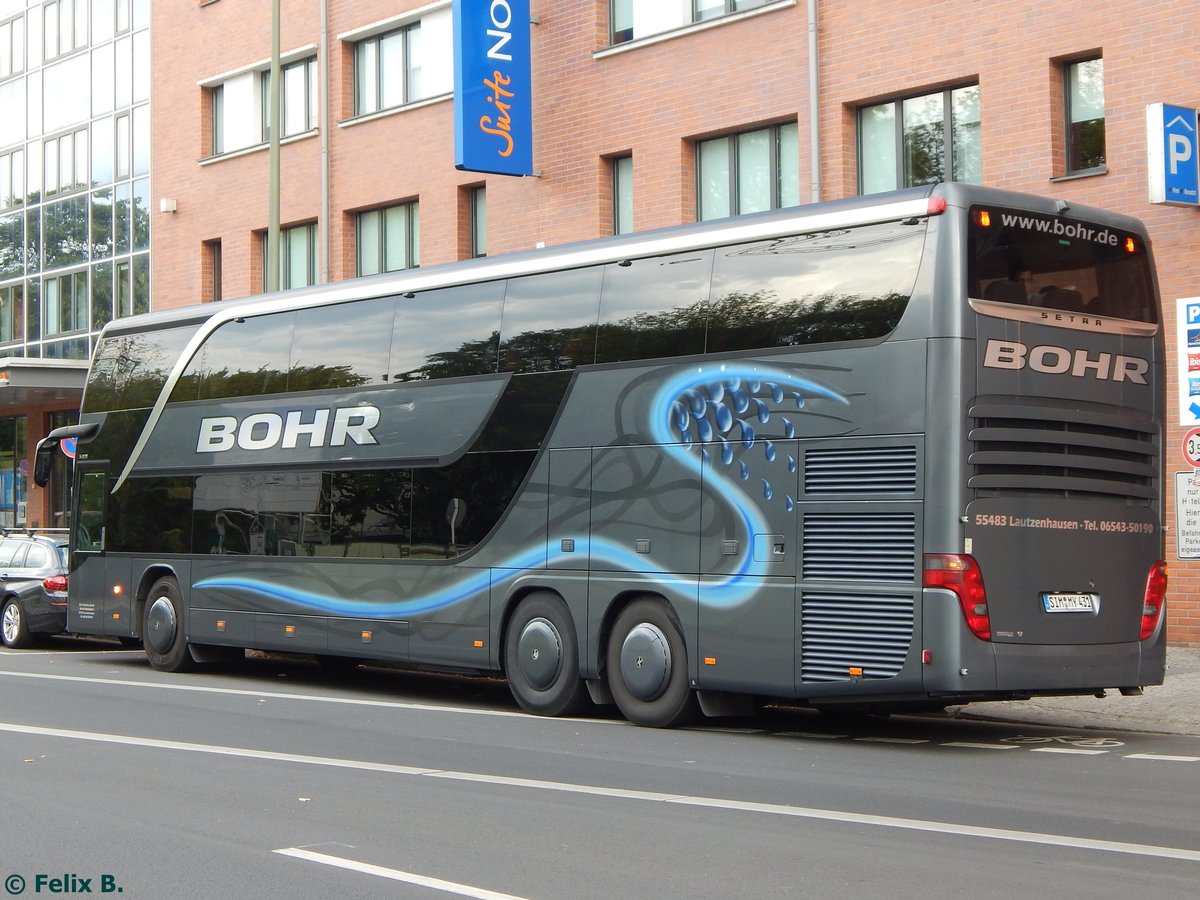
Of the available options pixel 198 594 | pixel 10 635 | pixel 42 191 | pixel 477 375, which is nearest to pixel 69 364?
pixel 42 191

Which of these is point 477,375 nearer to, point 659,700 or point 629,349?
point 629,349

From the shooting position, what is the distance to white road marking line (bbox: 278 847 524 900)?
7000 millimetres

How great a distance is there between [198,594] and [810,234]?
31.2 feet

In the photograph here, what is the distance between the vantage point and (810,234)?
41.1ft

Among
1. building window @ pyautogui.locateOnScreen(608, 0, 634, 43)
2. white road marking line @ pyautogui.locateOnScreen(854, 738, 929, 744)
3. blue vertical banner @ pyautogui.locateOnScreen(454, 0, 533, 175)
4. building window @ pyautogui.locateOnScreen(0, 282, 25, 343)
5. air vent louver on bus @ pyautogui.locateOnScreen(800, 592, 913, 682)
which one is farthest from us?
building window @ pyautogui.locateOnScreen(0, 282, 25, 343)

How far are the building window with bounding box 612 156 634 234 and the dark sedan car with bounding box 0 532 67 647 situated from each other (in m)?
9.34

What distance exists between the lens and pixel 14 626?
23203mm

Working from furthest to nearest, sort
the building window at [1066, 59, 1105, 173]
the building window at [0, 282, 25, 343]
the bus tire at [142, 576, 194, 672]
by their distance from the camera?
the building window at [0, 282, 25, 343] < the bus tire at [142, 576, 194, 672] < the building window at [1066, 59, 1105, 173]

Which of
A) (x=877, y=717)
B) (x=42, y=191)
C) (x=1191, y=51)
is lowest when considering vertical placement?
(x=877, y=717)

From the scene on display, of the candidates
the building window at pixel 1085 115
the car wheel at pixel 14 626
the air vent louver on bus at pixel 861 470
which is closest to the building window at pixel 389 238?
the car wheel at pixel 14 626

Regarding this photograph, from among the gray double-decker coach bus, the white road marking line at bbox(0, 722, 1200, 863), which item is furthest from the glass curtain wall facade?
the white road marking line at bbox(0, 722, 1200, 863)

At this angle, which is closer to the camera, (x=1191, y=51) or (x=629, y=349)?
(x=629, y=349)

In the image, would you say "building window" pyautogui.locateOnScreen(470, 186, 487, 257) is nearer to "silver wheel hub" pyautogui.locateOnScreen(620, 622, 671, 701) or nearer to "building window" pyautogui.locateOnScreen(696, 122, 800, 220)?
"building window" pyautogui.locateOnScreen(696, 122, 800, 220)

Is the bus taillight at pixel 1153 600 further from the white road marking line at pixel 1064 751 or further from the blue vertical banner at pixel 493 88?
the blue vertical banner at pixel 493 88
